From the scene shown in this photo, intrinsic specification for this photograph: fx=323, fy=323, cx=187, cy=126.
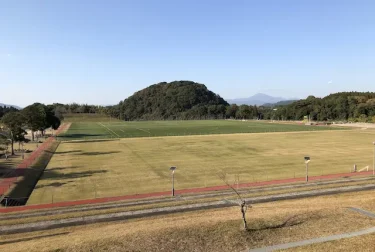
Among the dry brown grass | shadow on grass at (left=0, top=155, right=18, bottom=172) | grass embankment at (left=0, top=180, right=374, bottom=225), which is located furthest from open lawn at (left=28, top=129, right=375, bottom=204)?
the dry brown grass

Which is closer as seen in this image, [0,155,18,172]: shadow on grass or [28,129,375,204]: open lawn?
[28,129,375,204]: open lawn

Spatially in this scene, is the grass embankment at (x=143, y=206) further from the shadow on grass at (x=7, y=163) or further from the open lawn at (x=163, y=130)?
the open lawn at (x=163, y=130)

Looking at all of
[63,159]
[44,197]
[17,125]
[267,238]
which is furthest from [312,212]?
[17,125]

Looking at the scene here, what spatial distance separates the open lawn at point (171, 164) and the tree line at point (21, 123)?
806 cm

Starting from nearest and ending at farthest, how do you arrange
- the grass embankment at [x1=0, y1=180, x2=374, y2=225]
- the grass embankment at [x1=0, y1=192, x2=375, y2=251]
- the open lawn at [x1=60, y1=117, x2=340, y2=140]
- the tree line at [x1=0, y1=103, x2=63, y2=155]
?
the grass embankment at [x1=0, y1=192, x2=375, y2=251] → the grass embankment at [x1=0, y1=180, x2=374, y2=225] → the tree line at [x1=0, y1=103, x2=63, y2=155] → the open lawn at [x1=60, y1=117, x2=340, y2=140]

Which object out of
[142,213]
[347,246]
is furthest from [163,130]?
[347,246]

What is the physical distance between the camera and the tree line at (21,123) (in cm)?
5822

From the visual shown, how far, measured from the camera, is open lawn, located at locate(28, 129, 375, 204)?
34781 millimetres

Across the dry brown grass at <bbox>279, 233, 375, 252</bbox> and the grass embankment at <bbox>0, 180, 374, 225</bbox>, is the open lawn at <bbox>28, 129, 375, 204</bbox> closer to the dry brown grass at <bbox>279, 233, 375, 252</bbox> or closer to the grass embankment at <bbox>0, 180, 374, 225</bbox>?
the grass embankment at <bbox>0, 180, 374, 225</bbox>

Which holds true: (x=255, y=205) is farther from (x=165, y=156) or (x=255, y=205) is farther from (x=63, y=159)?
(x=63, y=159)

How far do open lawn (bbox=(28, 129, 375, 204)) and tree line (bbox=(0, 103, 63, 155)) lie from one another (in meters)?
8.06

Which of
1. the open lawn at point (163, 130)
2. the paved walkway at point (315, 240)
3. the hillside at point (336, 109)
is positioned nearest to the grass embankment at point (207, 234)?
the paved walkway at point (315, 240)

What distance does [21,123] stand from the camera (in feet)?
214

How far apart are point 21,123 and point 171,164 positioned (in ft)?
119
